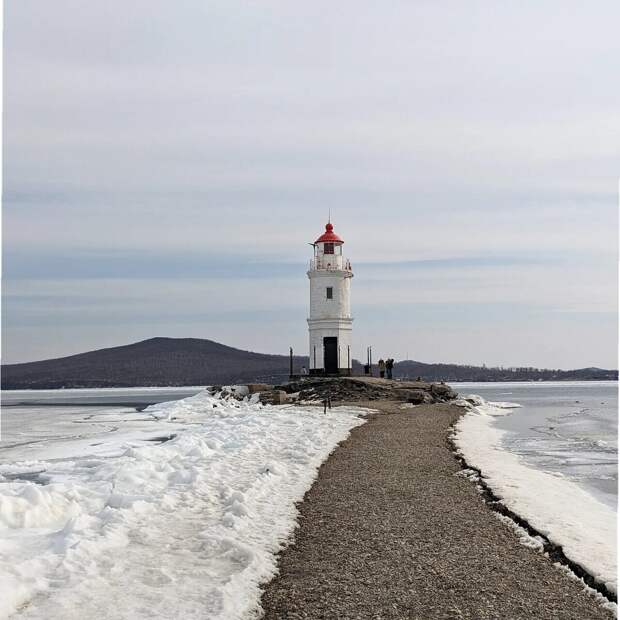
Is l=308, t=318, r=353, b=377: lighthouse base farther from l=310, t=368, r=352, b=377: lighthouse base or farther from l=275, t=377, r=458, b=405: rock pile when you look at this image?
l=275, t=377, r=458, b=405: rock pile

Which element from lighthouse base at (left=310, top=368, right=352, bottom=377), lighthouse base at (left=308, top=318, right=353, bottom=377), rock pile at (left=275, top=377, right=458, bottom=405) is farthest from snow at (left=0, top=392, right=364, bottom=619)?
lighthouse base at (left=308, top=318, right=353, bottom=377)

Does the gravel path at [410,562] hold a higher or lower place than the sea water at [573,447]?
higher

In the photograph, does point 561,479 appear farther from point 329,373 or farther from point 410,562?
point 329,373

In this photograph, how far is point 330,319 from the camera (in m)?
40.9

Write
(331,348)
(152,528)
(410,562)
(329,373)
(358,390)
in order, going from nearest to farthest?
(410,562) < (152,528) < (358,390) < (329,373) < (331,348)

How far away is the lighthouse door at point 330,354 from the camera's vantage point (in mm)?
40656

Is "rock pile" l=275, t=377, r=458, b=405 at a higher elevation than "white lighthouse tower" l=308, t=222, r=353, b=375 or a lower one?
lower

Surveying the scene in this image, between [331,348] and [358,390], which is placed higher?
[331,348]

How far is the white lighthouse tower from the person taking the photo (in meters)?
40.8

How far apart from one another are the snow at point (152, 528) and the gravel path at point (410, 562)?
0.34 meters

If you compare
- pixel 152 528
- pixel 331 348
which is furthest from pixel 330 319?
pixel 152 528

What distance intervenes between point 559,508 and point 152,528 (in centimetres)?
508

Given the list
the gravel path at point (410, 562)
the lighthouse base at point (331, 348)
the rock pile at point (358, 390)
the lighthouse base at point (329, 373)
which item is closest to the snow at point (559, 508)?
the gravel path at point (410, 562)

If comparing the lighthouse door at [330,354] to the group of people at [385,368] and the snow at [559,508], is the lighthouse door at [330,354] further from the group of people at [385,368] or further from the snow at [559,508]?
the snow at [559,508]
